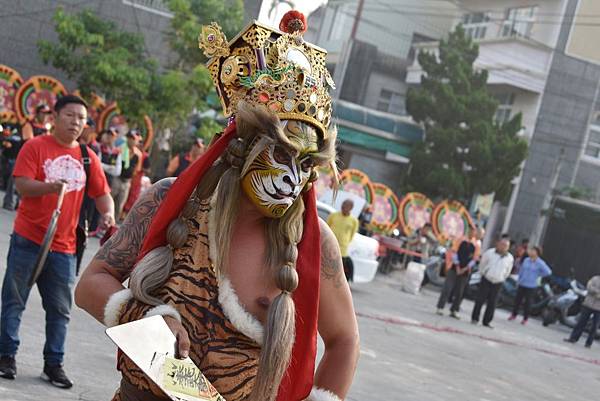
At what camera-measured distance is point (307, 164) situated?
3.05 m

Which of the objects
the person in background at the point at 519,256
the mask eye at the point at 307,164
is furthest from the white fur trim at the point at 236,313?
the person in background at the point at 519,256

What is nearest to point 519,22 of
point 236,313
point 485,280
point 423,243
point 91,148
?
point 423,243

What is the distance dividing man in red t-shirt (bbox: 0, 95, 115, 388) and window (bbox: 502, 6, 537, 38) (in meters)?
29.5

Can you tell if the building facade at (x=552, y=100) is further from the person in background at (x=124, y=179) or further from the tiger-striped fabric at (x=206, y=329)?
the tiger-striped fabric at (x=206, y=329)

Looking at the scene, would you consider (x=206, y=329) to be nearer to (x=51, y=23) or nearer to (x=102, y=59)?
(x=102, y=59)

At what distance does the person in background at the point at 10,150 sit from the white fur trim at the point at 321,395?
14.1 m

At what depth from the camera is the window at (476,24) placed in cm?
3759

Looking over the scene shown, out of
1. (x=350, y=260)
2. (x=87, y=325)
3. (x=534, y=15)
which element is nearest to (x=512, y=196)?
(x=534, y=15)

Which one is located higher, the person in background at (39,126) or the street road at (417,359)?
the person in background at (39,126)

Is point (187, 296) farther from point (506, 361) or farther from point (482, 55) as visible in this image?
point (482, 55)

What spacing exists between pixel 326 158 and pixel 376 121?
30.6 m

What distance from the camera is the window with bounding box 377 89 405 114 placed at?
38.9 metres

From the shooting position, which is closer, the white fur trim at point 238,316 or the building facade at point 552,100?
the white fur trim at point 238,316

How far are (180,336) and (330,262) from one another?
63 cm
